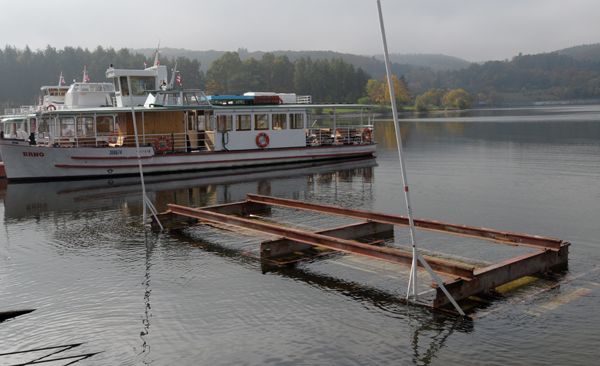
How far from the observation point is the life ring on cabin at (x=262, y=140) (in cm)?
3947

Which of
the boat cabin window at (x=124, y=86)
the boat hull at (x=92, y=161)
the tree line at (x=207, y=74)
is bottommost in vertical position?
the boat hull at (x=92, y=161)

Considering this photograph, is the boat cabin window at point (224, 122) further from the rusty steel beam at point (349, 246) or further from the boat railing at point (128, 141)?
the rusty steel beam at point (349, 246)

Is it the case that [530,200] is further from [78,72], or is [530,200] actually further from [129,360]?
[78,72]

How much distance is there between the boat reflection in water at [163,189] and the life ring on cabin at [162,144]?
189cm

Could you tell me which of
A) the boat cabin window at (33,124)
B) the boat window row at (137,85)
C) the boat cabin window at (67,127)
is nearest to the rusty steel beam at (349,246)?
the boat cabin window at (67,127)

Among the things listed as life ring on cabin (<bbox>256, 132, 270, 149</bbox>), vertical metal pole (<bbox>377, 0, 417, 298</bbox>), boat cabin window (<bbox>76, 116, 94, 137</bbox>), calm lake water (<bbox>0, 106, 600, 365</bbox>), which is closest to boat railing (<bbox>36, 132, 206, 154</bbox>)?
boat cabin window (<bbox>76, 116, 94, 137</bbox>)

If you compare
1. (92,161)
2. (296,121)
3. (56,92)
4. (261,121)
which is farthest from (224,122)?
(56,92)

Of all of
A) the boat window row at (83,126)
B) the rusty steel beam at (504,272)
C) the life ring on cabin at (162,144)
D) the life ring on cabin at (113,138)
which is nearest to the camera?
the rusty steel beam at (504,272)

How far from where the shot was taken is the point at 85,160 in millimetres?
33500

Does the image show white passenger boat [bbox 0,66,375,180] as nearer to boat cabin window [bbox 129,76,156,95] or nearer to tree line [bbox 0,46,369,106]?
boat cabin window [bbox 129,76,156,95]

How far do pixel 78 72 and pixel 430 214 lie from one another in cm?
18198

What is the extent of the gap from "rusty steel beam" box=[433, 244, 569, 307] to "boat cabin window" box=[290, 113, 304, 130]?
1118 inches

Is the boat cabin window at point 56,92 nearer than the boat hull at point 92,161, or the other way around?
the boat hull at point 92,161

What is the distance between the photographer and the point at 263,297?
1257 centimetres
